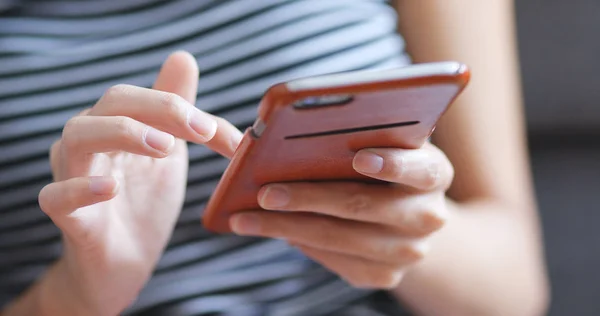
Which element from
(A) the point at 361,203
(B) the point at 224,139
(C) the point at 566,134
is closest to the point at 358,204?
(A) the point at 361,203

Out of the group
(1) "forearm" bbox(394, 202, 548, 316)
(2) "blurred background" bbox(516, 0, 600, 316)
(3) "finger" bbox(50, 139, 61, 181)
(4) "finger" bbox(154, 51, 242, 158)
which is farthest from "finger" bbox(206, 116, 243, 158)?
(2) "blurred background" bbox(516, 0, 600, 316)

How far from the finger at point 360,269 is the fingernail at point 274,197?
0.11 m

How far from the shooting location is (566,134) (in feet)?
3.22

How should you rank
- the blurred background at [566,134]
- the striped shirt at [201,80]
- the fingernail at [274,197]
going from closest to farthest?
the fingernail at [274,197] → the striped shirt at [201,80] → the blurred background at [566,134]

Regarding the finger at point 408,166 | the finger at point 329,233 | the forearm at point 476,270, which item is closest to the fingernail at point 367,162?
the finger at point 408,166

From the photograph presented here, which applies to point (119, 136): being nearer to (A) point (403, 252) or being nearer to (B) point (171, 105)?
(B) point (171, 105)

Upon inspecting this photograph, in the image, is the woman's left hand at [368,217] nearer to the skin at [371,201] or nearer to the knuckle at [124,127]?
the skin at [371,201]

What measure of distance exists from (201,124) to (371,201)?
14 cm

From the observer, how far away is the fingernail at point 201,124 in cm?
41

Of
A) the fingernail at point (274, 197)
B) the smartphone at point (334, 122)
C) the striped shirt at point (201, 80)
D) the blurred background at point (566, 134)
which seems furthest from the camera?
the blurred background at point (566, 134)

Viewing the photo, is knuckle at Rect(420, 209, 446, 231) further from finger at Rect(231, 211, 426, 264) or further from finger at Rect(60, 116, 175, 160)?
finger at Rect(60, 116, 175, 160)

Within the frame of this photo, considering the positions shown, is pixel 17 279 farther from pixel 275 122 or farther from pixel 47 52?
pixel 275 122

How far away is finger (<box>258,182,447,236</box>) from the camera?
0.48 m

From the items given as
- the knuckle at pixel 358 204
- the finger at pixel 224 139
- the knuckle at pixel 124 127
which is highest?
the knuckle at pixel 124 127
